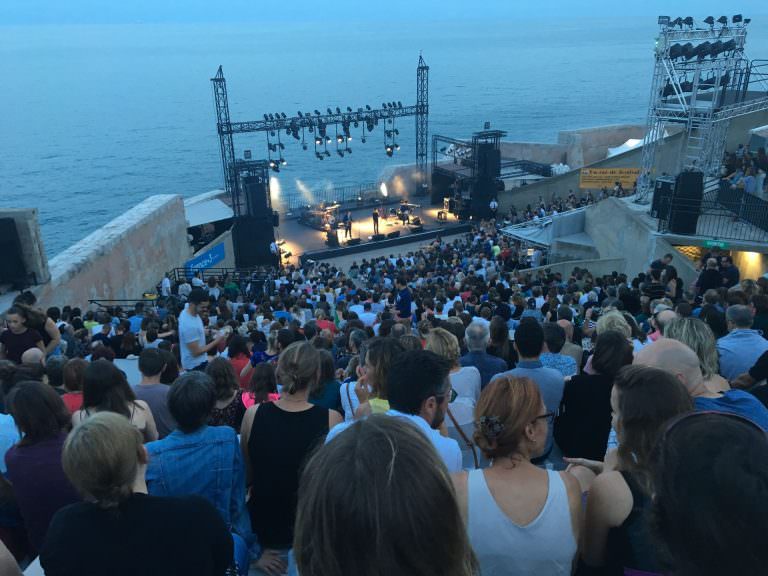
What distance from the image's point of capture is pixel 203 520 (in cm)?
224

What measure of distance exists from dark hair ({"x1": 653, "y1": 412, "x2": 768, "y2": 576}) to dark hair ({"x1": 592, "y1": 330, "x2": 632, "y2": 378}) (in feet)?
8.65

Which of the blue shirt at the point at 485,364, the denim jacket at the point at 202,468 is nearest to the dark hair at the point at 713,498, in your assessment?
the denim jacket at the point at 202,468

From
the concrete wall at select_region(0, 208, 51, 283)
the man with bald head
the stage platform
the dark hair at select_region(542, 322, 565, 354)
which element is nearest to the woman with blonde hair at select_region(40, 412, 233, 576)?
the man with bald head

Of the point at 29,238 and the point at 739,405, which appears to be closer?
the point at 739,405

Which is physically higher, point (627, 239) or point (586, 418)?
point (586, 418)

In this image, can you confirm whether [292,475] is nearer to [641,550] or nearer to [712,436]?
[641,550]

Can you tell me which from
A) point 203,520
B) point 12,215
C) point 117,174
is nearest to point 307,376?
point 203,520

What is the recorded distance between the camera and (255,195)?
23.8 meters

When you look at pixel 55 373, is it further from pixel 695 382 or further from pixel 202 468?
pixel 695 382

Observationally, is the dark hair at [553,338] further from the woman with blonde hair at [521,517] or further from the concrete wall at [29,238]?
the concrete wall at [29,238]

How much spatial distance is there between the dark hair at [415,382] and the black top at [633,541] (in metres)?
0.91

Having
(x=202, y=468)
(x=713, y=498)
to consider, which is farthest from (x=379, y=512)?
(x=202, y=468)

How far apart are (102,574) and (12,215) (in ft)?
41.3

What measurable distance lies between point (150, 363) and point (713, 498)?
4148 mm
